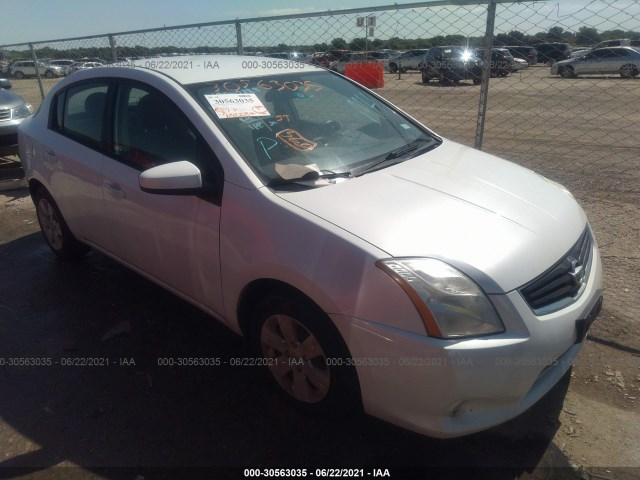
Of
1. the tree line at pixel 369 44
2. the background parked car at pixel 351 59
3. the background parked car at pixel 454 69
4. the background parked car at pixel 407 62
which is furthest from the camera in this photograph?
the background parked car at pixel 407 62

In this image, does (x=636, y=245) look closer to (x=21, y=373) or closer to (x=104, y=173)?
(x=104, y=173)

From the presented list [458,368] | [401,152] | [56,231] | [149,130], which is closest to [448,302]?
[458,368]

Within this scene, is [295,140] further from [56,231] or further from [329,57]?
[329,57]

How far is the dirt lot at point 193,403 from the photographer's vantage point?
2367mm

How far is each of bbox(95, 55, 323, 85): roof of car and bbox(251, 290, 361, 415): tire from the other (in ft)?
4.98

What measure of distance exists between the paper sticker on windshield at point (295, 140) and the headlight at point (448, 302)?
1.11 m

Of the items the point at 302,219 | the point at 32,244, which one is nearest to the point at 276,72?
the point at 302,219

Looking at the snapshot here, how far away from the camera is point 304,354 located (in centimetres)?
241

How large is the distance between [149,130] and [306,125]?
98cm

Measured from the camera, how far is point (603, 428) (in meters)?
2.49

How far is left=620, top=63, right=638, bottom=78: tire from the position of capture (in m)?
19.9

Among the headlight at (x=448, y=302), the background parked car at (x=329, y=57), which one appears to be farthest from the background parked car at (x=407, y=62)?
the headlight at (x=448, y=302)

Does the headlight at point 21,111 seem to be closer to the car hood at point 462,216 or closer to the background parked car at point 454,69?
the car hood at point 462,216

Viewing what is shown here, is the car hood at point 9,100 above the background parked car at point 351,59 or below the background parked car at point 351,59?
below
